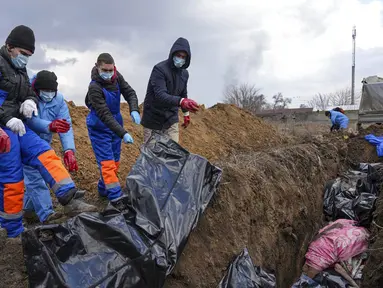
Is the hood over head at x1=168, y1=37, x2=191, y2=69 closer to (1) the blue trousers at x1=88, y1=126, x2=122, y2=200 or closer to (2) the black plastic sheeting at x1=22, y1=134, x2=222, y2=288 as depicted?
(1) the blue trousers at x1=88, y1=126, x2=122, y2=200

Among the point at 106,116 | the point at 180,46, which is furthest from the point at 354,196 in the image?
the point at 106,116

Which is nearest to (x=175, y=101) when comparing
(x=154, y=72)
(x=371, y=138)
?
(x=154, y=72)

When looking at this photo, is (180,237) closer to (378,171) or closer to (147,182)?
(147,182)

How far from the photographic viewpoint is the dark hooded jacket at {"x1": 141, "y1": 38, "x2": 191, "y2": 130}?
14.3 feet

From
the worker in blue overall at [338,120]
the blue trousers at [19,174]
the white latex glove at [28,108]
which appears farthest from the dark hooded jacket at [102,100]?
the worker in blue overall at [338,120]

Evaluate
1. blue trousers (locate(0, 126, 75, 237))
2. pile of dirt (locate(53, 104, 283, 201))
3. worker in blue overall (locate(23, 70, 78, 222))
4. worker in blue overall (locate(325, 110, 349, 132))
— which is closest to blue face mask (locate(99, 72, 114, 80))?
worker in blue overall (locate(23, 70, 78, 222))

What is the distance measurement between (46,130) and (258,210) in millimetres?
2318

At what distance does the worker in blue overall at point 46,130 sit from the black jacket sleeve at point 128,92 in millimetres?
773

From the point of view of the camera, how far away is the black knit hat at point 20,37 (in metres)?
3.23

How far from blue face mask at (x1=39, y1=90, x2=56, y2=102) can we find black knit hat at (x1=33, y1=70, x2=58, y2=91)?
0.17 ft

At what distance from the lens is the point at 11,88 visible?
3227 mm

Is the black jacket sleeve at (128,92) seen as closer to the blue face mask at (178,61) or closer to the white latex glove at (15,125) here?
the blue face mask at (178,61)

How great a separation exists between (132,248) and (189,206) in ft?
2.23

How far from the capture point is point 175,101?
4.17 meters
